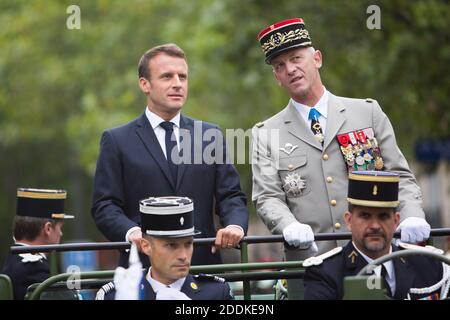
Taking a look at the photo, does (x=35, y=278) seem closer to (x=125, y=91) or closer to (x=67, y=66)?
(x=125, y=91)

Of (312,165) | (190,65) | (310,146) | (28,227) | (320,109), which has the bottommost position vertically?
(28,227)

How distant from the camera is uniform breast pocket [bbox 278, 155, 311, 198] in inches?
307

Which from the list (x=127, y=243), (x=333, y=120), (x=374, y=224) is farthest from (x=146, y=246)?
(x=333, y=120)

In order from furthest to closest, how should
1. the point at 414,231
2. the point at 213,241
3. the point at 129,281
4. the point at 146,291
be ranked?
the point at 213,241 → the point at 414,231 → the point at 146,291 → the point at 129,281

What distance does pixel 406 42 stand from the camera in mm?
17047

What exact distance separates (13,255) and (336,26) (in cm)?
1123

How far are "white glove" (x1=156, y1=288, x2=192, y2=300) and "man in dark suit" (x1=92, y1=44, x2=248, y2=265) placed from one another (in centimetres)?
135

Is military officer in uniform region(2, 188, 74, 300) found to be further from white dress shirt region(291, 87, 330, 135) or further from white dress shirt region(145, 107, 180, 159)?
white dress shirt region(291, 87, 330, 135)

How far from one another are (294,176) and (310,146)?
0.24 meters

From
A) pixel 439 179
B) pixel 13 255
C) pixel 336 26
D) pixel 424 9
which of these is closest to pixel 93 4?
pixel 336 26

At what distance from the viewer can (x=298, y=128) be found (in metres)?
7.95

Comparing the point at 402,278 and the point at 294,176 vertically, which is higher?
the point at 294,176

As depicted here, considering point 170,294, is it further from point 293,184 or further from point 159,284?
point 293,184

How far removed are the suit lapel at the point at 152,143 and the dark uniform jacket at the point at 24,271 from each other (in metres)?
1.05
